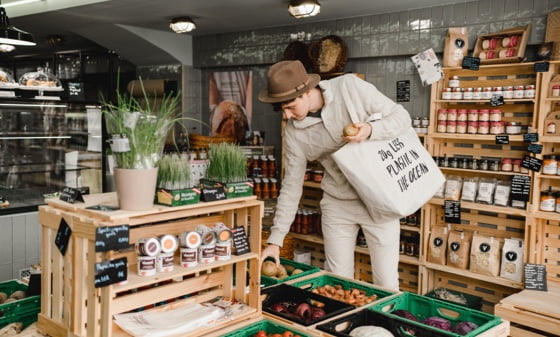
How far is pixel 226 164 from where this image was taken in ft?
8.00

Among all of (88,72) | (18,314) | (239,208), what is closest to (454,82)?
(239,208)

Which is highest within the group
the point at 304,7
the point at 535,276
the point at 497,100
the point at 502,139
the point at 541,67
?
the point at 304,7

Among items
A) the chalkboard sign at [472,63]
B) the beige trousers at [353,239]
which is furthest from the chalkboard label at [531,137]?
the beige trousers at [353,239]

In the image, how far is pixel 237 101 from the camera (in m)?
7.22

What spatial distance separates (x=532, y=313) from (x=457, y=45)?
8.12 feet

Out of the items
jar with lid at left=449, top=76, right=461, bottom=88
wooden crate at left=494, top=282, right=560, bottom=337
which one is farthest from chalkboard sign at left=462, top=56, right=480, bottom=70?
wooden crate at left=494, top=282, right=560, bottom=337

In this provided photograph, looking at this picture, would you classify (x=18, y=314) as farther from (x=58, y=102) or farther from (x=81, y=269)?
(x=58, y=102)

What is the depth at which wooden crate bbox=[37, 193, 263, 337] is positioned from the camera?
200cm

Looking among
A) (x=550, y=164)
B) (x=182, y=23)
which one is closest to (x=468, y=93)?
(x=550, y=164)

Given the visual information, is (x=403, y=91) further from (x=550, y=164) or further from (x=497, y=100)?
(x=550, y=164)

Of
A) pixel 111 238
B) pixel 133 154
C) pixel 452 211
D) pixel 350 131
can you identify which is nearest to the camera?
pixel 111 238

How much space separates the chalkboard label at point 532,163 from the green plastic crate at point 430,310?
85.6 inches

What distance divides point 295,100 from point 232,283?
1.07 meters

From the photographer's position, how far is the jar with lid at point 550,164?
435 centimetres
